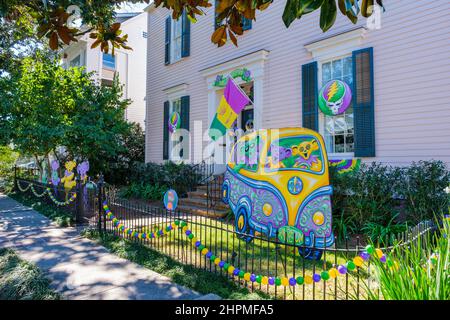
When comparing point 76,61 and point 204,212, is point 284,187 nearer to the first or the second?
point 204,212

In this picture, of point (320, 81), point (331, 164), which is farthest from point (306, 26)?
point (331, 164)

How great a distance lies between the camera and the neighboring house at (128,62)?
18391 mm

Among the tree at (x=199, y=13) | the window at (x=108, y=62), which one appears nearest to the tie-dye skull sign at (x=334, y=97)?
the tree at (x=199, y=13)

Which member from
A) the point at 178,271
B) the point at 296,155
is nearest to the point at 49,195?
the point at 178,271

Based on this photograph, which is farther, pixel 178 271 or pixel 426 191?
pixel 426 191

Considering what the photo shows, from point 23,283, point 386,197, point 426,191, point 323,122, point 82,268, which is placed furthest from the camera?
point 323,122

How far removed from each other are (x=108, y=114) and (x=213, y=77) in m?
4.15

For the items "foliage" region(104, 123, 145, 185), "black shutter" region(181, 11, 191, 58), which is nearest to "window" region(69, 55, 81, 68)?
"foliage" region(104, 123, 145, 185)

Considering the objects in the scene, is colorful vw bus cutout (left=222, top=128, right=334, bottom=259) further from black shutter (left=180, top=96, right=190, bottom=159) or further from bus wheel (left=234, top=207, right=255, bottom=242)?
black shutter (left=180, top=96, right=190, bottom=159)

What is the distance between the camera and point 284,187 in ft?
16.7

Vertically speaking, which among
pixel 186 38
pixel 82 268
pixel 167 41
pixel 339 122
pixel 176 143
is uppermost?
pixel 167 41

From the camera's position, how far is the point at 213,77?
423 inches

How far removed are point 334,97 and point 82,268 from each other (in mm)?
6564
